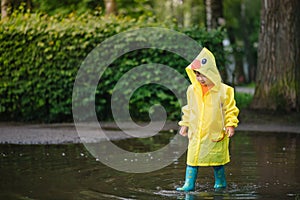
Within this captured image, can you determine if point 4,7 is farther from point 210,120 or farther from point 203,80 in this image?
point 210,120

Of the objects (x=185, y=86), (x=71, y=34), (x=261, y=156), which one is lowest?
(x=261, y=156)

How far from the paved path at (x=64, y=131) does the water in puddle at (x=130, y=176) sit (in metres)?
0.69

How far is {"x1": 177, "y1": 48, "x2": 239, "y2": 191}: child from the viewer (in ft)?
22.7

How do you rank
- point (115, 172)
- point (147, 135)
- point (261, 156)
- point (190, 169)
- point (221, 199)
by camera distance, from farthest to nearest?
1. point (147, 135)
2. point (261, 156)
3. point (115, 172)
4. point (190, 169)
5. point (221, 199)

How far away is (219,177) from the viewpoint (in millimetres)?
7031

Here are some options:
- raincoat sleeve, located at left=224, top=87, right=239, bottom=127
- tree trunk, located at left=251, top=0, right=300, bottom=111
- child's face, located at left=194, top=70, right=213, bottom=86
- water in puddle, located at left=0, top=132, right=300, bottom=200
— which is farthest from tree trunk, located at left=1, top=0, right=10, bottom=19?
raincoat sleeve, located at left=224, top=87, right=239, bottom=127

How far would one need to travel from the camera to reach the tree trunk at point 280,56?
1471 cm

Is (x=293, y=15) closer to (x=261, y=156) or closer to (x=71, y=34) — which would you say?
(x=71, y=34)

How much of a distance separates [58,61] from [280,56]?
4965 mm

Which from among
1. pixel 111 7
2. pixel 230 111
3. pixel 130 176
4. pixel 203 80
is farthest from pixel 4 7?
pixel 230 111

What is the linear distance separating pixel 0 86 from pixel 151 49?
3.42m

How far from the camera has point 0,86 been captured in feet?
47.4

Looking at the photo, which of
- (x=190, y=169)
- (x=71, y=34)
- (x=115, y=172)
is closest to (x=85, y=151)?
(x=115, y=172)

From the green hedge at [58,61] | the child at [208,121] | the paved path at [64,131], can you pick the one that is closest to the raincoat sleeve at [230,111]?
the child at [208,121]
